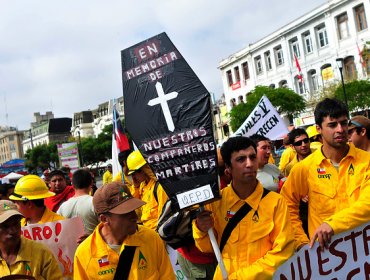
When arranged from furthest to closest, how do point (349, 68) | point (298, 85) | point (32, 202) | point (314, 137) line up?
point (298, 85)
point (349, 68)
point (314, 137)
point (32, 202)

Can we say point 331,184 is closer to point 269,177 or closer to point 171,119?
point 171,119

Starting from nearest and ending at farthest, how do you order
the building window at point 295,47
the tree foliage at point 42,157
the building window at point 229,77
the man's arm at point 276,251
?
the man's arm at point 276,251 < the building window at point 295,47 < the building window at point 229,77 < the tree foliage at point 42,157

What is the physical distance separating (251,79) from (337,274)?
49.7 meters

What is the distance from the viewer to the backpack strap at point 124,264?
121 inches

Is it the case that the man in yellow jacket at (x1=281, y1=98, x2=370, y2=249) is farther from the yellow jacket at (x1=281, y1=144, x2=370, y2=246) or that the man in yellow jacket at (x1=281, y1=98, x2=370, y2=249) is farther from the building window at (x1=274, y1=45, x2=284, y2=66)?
the building window at (x1=274, y1=45, x2=284, y2=66)

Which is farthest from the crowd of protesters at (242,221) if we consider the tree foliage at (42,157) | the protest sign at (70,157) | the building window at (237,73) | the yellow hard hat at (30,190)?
the tree foliage at (42,157)

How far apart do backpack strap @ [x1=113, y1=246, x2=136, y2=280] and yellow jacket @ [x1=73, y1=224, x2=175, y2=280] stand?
2 cm

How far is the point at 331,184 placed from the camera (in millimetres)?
3412

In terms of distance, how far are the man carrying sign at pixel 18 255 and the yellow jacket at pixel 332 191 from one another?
1.73 metres

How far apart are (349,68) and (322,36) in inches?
185

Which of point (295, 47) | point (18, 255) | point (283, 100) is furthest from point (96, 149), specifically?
point (18, 255)

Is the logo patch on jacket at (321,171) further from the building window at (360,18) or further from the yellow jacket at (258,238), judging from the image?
the building window at (360,18)

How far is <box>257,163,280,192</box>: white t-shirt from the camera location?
4.79 meters

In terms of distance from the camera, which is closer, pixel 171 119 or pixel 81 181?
pixel 171 119
